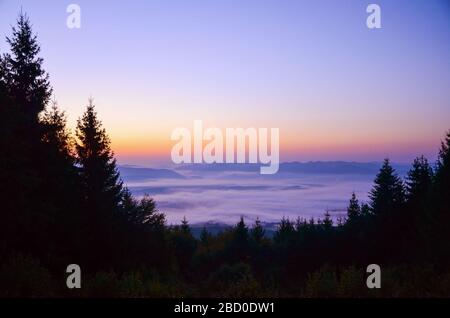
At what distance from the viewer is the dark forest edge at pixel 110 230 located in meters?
11.6

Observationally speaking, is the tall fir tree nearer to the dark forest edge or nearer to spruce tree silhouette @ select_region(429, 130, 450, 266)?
the dark forest edge

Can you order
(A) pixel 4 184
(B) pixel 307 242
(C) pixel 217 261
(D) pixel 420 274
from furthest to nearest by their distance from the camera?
(C) pixel 217 261, (B) pixel 307 242, (A) pixel 4 184, (D) pixel 420 274

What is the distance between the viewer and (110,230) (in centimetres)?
2875

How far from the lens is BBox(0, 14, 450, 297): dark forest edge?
11570 mm

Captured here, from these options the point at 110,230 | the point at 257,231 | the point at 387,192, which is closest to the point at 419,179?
the point at 387,192

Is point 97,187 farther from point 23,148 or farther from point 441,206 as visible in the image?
point 441,206

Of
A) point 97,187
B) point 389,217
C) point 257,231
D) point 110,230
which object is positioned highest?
point 97,187

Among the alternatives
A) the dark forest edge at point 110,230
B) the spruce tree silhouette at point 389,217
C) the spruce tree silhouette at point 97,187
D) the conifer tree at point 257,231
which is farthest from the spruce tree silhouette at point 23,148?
the conifer tree at point 257,231

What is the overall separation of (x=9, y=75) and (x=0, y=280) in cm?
1488

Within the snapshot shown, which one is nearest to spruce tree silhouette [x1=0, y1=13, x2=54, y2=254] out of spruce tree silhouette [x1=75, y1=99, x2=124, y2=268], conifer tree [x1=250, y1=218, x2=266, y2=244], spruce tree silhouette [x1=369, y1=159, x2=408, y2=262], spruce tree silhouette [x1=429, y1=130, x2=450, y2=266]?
spruce tree silhouette [x1=75, y1=99, x2=124, y2=268]

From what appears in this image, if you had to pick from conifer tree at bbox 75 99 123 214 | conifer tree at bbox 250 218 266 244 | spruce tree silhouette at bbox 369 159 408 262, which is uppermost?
conifer tree at bbox 75 99 123 214
